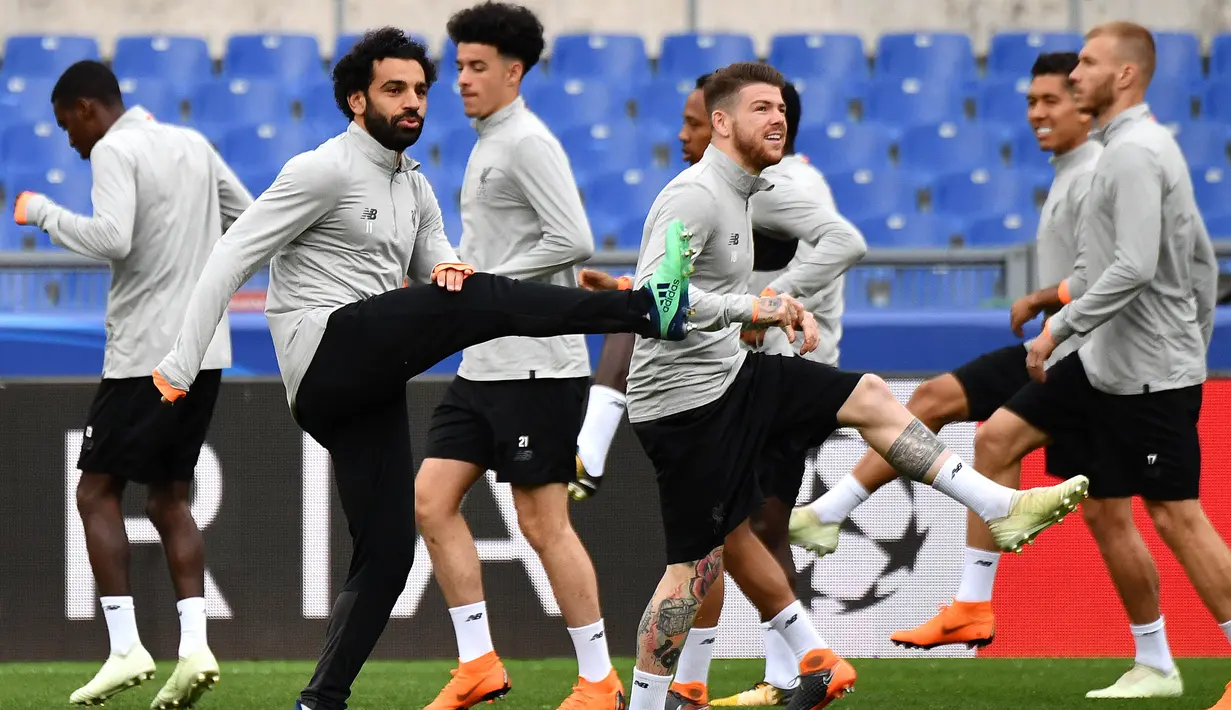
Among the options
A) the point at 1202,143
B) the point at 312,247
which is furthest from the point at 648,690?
the point at 1202,143

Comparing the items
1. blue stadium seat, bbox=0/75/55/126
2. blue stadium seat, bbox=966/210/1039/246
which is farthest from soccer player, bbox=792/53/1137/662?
blue stadium seat, bbox=0/75/55/126

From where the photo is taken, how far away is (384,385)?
4395 mm

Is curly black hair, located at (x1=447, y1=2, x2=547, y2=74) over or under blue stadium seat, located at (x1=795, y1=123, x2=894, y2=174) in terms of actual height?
over

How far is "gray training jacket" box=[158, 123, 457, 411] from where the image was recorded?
4.38 metres

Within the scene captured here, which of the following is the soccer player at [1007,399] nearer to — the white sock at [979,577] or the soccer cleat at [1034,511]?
the white sock at [979,577]

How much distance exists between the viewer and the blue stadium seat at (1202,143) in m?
12.8

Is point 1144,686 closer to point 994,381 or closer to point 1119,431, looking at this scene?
point 1119,431

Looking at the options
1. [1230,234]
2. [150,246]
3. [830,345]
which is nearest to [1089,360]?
[830,345]

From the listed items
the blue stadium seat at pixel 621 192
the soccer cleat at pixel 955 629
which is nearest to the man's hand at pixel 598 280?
the soccer cleat at pixel 955 629

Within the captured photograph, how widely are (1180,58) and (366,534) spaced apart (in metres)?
10.8

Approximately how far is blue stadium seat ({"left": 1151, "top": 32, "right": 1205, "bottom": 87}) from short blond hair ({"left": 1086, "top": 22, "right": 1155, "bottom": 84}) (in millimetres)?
8207

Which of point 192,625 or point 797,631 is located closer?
point 797,631

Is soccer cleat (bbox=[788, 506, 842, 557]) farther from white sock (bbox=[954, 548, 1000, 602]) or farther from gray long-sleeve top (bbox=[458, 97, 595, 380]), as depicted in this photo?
gray long-sleeve top (bbox=[458, 97, 595, 380])

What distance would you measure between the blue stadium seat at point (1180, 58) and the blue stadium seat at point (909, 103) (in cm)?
175
